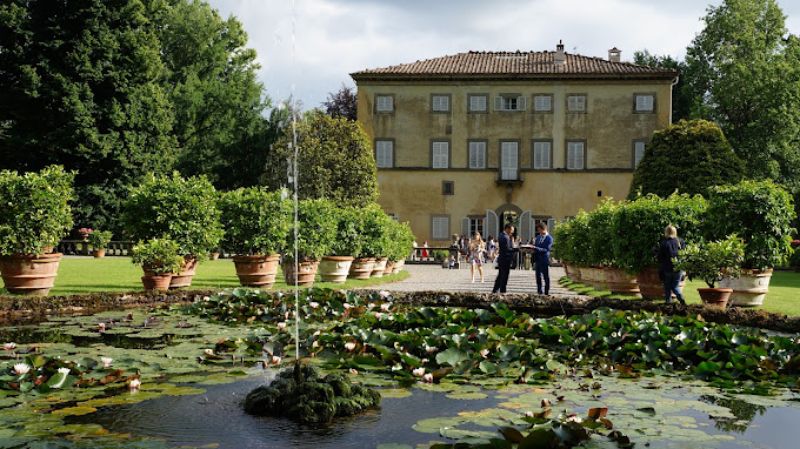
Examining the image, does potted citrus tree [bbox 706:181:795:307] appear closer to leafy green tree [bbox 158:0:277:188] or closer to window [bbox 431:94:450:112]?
window [bbox 431:94:450:112]

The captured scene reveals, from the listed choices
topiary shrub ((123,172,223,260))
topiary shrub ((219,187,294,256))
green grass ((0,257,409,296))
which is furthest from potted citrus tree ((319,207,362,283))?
topiary shrub ((123,172,223,260))

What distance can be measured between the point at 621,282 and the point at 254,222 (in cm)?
743

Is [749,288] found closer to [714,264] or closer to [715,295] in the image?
[715,295]

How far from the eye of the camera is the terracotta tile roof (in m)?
41.2

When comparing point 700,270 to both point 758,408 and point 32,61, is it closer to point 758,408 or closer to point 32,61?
point 758,408

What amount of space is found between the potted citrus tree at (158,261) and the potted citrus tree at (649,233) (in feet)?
26.2

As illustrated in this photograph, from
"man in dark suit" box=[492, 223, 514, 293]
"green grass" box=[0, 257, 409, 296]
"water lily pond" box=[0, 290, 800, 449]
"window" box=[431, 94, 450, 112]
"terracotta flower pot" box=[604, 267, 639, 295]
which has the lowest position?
"water lily pond" box=[0, 290, 800, 449]

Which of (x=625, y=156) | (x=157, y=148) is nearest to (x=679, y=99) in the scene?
(x=625, y=156)

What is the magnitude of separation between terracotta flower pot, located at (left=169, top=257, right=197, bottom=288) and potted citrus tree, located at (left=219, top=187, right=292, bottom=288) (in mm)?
848

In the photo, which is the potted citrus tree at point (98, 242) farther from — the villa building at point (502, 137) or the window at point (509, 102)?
the window at point (509, 102)

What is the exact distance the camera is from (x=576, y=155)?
4209cm

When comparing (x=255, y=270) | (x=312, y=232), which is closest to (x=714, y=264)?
(x=312, y=232)

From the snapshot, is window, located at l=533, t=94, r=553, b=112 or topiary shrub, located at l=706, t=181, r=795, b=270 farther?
window, located at l=533, t=94, r=553, b=112

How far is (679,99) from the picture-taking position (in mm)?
47219
